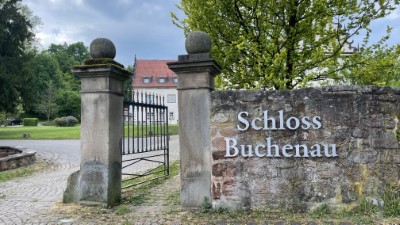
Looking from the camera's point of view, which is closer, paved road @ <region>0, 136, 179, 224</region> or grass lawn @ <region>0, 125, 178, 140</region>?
paved road @ <region>0, 136, 179, 224</region>

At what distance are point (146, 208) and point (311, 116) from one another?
2.75 meters

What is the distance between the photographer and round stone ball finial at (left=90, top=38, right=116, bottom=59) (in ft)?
17.9

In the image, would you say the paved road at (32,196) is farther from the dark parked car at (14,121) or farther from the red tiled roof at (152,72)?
the dark parked car at (14,121)

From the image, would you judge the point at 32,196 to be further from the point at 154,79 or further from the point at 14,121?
the point at 14,121

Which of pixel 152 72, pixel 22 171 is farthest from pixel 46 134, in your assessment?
pixel 152 72

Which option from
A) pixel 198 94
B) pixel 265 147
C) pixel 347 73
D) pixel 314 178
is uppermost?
pixel 347 73

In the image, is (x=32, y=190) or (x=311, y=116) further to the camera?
(x=32, y=190)

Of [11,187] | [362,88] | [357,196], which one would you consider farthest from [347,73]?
[11,187]

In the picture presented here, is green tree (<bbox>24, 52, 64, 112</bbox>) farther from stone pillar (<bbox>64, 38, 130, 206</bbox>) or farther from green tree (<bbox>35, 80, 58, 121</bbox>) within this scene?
stone pillar (<bbox>64, 38, 130, 206</bbox>)

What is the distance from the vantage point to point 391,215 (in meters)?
4.34

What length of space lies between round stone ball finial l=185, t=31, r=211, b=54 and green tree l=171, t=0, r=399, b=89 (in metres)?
2.06

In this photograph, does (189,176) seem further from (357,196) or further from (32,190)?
(32,190)

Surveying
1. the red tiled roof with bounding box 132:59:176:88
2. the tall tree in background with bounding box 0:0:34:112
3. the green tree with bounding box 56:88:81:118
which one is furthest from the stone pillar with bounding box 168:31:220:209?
the green tree with bounding box 56:88:81:118

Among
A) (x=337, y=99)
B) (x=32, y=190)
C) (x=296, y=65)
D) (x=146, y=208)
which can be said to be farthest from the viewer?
(x=296, y=65)
